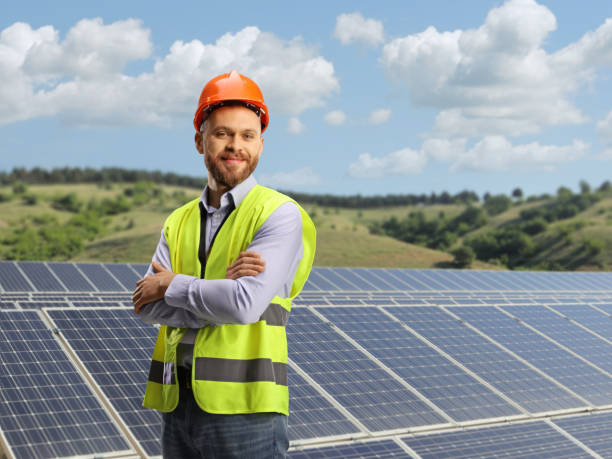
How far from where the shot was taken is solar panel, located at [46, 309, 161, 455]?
9.27 meters

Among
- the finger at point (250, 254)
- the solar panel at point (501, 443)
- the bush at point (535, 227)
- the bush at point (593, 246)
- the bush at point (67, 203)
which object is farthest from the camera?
the bush at point (67, 203)

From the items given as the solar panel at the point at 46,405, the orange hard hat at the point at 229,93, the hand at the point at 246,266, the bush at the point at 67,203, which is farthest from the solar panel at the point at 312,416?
the bush at the point at 67,203

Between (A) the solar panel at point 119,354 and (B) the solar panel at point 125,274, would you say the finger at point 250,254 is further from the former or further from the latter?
(B) the solar panel at point 125,274

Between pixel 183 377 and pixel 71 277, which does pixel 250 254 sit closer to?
pixel 183 377

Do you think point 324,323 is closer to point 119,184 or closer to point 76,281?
point 76,281

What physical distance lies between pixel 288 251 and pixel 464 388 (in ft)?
29.0

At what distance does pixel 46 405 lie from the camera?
925 centimetres

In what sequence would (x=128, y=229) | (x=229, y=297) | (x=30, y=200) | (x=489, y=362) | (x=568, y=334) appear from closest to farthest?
(x=229, y=297) → (x=489, y=362) → (x=568, y=334) → (x=128, y=229) → (x=30, y=200)

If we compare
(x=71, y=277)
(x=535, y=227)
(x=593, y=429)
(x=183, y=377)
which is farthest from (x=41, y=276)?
(x=535, y=227)

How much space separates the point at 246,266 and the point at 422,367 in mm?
9105

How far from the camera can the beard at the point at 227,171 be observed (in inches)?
182

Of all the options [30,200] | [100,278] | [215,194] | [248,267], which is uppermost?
[215,194]

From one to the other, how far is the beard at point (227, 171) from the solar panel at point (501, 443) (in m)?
6.64

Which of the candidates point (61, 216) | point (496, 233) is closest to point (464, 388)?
point (496, 233)
